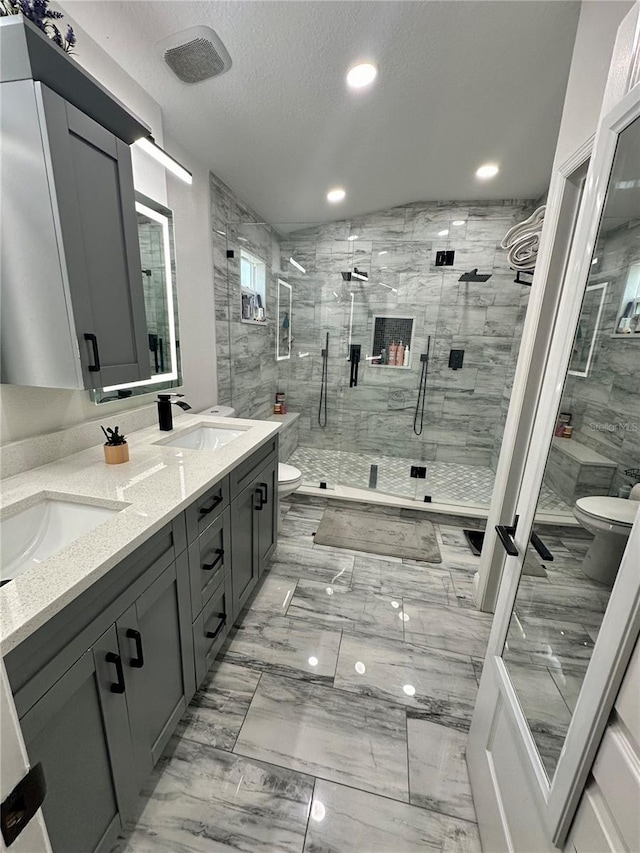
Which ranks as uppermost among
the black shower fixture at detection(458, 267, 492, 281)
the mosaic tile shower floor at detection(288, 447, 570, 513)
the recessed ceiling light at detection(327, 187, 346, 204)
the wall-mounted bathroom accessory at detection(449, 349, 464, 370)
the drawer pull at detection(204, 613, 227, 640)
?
the recessed ceiling light at detection(327, 187, 346, 204)

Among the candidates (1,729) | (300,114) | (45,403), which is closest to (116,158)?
(45,403)

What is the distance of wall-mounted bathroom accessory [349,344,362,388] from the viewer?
394 cm

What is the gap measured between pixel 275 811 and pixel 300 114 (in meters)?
3.17

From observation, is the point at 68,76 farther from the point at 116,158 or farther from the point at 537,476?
the point at 537,476

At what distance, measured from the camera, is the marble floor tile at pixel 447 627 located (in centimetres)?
181

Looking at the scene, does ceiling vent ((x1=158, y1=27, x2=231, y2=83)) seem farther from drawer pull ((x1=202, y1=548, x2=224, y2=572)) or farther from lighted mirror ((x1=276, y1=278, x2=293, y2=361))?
lighted mirror ((x1=276, y1=278, x2=293, y2=361))

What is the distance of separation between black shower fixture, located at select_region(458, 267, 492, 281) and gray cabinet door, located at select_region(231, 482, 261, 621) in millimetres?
3138

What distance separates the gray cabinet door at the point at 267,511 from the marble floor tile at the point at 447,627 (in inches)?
36.3

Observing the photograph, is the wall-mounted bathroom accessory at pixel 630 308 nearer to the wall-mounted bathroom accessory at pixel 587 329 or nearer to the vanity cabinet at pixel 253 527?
the wall-mounted bathroom accessory at pixel 587 329

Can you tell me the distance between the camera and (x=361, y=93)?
1757 mm

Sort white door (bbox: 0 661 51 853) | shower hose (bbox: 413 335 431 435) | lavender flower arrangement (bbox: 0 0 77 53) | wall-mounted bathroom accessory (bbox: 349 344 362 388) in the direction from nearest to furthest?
1. white door (bbox: 0 661 51 853)
2. lavender flower arrangement (bbox: 0 0 77 53)
3. shower hose (bbox: 413 335 431 435)
4. wall-mounted bathroom accessory (bbox: 349 344 362 388)

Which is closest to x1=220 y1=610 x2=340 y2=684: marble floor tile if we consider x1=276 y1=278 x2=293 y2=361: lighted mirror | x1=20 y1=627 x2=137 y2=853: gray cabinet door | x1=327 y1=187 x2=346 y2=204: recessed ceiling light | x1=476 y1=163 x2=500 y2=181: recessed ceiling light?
x1=20 y1=627 x2=137 y2=853: gray cabinet door

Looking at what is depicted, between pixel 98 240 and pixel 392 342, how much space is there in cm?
312

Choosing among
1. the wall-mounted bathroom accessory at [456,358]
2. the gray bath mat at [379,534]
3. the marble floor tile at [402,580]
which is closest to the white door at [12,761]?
the marble floor tile at [402,580]
